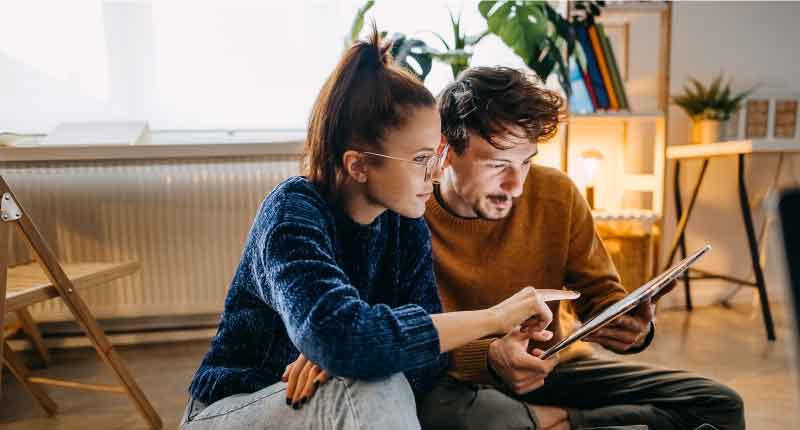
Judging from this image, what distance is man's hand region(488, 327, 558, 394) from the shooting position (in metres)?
0.83

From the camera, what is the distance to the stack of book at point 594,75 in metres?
2.03

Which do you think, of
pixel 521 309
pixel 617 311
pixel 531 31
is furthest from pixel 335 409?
pixel 531 31

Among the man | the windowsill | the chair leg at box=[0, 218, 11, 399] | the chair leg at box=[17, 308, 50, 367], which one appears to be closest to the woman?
the man

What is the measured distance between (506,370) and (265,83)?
1.78m

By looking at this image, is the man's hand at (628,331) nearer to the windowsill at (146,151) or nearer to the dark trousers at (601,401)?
the dark trousers at (601,401)

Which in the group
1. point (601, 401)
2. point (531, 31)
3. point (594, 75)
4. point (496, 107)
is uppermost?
point (531, 31)

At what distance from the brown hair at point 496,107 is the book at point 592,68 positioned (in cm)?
112

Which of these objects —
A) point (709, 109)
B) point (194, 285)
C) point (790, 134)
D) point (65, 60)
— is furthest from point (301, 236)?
point (790, 134)

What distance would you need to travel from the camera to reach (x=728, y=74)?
2492mm

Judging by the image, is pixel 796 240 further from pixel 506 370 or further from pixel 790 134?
pixel 790 134

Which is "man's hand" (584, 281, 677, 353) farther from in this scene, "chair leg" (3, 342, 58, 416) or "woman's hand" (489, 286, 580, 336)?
"chair leg" (3, 342, 58, 416)

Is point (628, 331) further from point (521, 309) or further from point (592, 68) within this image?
point (592, 68)

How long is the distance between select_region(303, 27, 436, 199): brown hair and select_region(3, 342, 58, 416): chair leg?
1.26 meters

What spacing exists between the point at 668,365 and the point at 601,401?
910 mm
